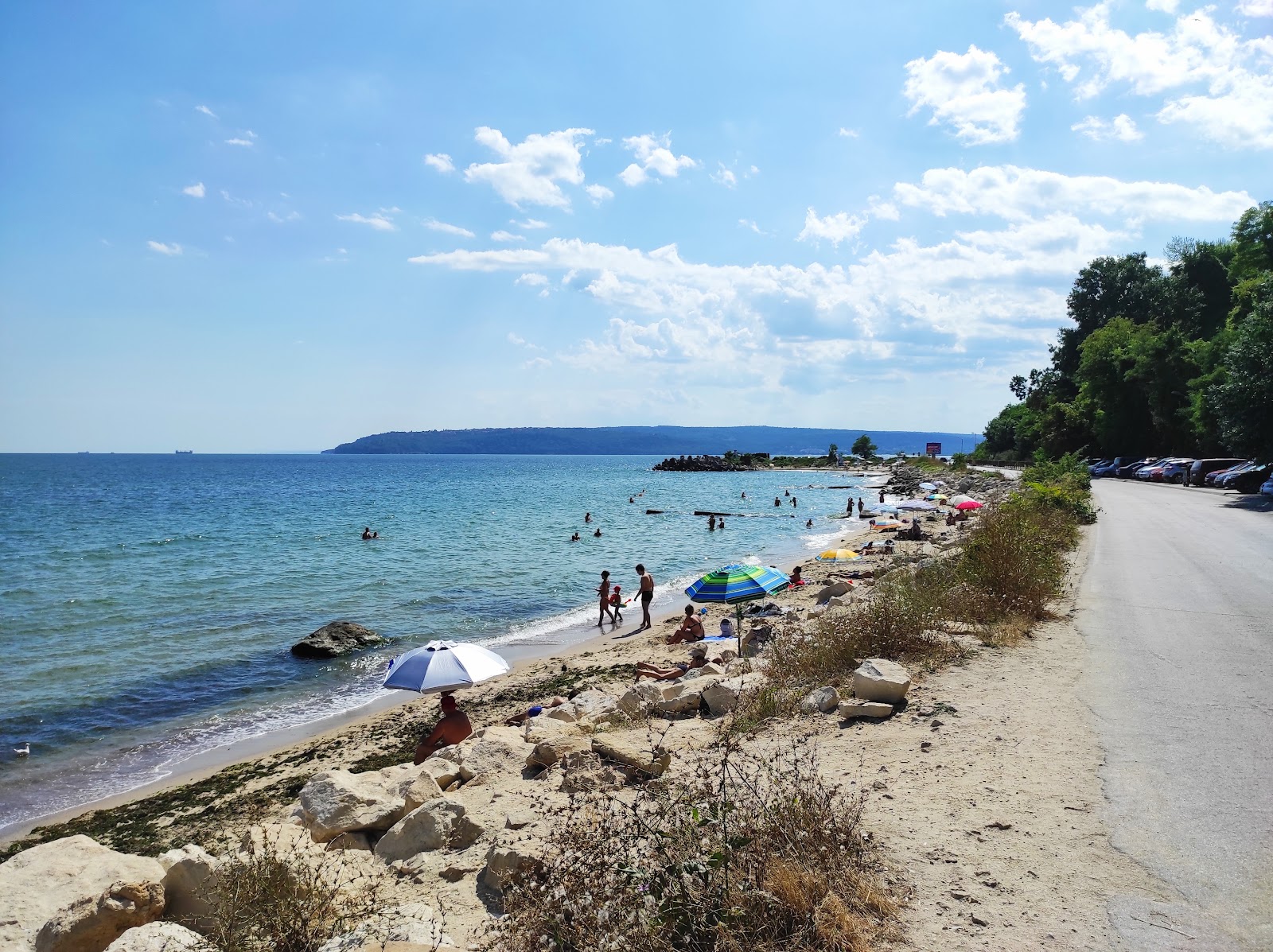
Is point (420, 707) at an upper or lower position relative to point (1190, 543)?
lower

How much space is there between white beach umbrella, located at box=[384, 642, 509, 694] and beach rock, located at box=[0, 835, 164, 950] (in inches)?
187

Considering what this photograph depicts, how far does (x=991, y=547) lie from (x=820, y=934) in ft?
29.2

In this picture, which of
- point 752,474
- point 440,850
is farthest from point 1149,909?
point 752,474

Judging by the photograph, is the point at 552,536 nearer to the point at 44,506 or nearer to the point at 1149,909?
the point at 1149,909

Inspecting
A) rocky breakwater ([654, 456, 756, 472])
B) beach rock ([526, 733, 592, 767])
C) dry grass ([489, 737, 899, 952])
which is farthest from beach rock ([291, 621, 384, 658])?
rocky breakwater ([654, 456, 756, 472])

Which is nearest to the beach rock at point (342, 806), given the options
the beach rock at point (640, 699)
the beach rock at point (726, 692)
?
the beach rock at point (640, 699)

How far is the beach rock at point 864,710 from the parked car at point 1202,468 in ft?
130

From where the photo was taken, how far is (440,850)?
558 cm

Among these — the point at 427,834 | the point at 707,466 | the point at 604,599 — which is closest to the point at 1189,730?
the point at 427,834

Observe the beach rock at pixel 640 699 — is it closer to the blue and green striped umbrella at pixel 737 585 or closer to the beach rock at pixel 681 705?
the beach rock at pixel 681 705

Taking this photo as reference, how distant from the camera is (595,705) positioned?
33.9ft

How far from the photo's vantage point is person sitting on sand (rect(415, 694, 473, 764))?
32.4 feet

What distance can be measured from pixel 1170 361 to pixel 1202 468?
1420 cm

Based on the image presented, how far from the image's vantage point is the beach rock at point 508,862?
15.1 ft
